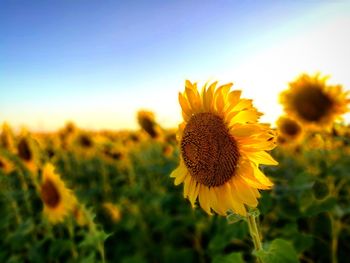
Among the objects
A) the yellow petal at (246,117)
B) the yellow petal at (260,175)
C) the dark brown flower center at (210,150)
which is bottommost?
the yellow petal at (260,175)

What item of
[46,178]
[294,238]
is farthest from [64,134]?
[294,238]

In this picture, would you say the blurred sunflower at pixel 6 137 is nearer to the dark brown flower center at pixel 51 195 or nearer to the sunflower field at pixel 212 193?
the sunflower field at pixel 212 193

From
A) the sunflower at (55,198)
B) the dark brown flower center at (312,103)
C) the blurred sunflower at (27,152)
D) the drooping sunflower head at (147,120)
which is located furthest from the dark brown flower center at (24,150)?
the dark brown flower center at (312,103)

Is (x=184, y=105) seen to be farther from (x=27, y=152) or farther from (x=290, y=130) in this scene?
(x=290, y=130)

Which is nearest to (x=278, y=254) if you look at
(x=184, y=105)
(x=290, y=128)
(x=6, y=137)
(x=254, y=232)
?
(x=254, y=232)

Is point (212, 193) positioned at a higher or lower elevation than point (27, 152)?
lower

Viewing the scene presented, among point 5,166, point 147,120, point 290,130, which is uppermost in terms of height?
point 147,120

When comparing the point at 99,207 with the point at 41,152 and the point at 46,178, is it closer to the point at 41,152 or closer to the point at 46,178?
the point at 41,152

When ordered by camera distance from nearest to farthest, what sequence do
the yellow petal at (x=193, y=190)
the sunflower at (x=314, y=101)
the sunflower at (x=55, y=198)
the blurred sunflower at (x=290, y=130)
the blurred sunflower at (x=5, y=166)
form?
the yellow petal at (x=193, y=190) < the sunflower at (x=314, y=101) < the sunflower at (x=55, y=198) < the blurred sunflower at (x=5, y=166) < the blurred sunflower at (x=290, y=130)

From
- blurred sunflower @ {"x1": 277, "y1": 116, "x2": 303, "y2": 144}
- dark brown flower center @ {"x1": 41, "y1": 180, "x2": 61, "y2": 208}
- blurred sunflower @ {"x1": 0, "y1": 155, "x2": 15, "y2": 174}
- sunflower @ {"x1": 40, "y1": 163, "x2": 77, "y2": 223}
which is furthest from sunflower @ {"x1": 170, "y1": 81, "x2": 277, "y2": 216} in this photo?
blurred sunflower @ {"x1": 0, "y1": 155, "x2": 15, "y2": 174}
